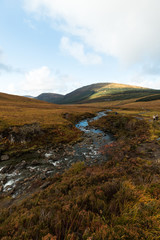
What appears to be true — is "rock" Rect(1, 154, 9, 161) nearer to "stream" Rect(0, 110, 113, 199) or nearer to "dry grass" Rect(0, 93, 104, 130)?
"stream" Rect(0, 110, 113, 199)

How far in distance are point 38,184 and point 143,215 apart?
8.92 m

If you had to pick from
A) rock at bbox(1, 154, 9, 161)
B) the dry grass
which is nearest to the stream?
rock at bbox(1, 154, 9, 161)

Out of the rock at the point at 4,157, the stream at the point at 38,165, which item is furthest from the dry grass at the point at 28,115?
the stream at the point at 38,165

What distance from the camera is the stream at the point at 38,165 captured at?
9.87 metres

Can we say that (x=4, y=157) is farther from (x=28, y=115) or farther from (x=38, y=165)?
(x=28, y=115)

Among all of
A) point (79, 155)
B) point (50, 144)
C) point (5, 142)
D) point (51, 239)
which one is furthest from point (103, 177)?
point (5, 142)

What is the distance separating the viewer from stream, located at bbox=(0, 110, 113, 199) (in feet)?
32.4

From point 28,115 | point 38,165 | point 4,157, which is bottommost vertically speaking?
point 38,165

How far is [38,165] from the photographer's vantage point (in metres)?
13.4

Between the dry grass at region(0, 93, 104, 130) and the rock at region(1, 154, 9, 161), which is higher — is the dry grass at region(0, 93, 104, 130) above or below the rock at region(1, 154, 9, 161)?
above

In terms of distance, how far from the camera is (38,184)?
9672 millimetres

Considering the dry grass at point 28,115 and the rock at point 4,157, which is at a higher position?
the dry grass at point 28,115

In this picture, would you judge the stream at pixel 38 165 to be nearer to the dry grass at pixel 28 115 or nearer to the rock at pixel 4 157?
the rock at pixel 4 157

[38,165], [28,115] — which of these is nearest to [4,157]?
[38,165]
